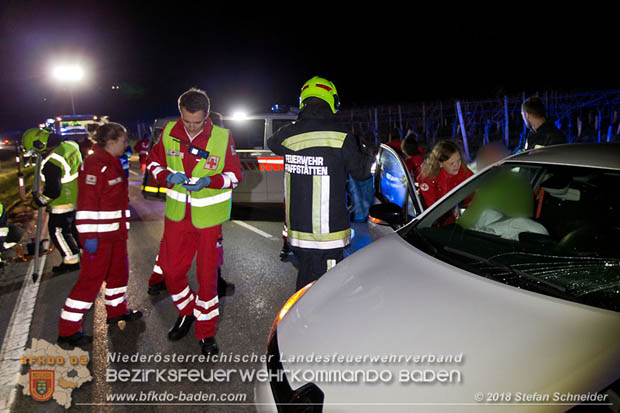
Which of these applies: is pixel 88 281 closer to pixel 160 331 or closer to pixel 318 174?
pixel 160 331

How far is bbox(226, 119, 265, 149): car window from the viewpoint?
8573 millimetres

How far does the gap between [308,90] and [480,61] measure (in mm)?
54054

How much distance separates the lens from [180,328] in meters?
3.74

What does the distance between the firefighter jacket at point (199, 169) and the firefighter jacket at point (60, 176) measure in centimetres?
199

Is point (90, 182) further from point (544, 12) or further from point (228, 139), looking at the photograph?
point (544, 12)

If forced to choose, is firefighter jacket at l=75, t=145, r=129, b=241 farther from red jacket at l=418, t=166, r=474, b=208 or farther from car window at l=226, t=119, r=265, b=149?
car window at l=226, t=119, r=265, b=149

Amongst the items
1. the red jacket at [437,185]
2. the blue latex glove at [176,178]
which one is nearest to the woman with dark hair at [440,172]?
the red jacket at [437,185]

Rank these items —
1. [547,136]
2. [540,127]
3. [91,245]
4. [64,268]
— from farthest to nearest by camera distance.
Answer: [64,268] < [540,127] < [547,136] < [91,245]

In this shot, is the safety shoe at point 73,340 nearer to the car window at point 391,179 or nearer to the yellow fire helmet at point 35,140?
the yellow fire helmet at point 35,140

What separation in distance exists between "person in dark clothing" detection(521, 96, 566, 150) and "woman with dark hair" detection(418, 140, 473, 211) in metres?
1.76

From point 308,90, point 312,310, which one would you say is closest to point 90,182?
point 308,90

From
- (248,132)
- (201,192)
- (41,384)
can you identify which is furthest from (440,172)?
(248,132)

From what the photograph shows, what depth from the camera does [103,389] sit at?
303 centimetres

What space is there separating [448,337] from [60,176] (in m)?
4.73
